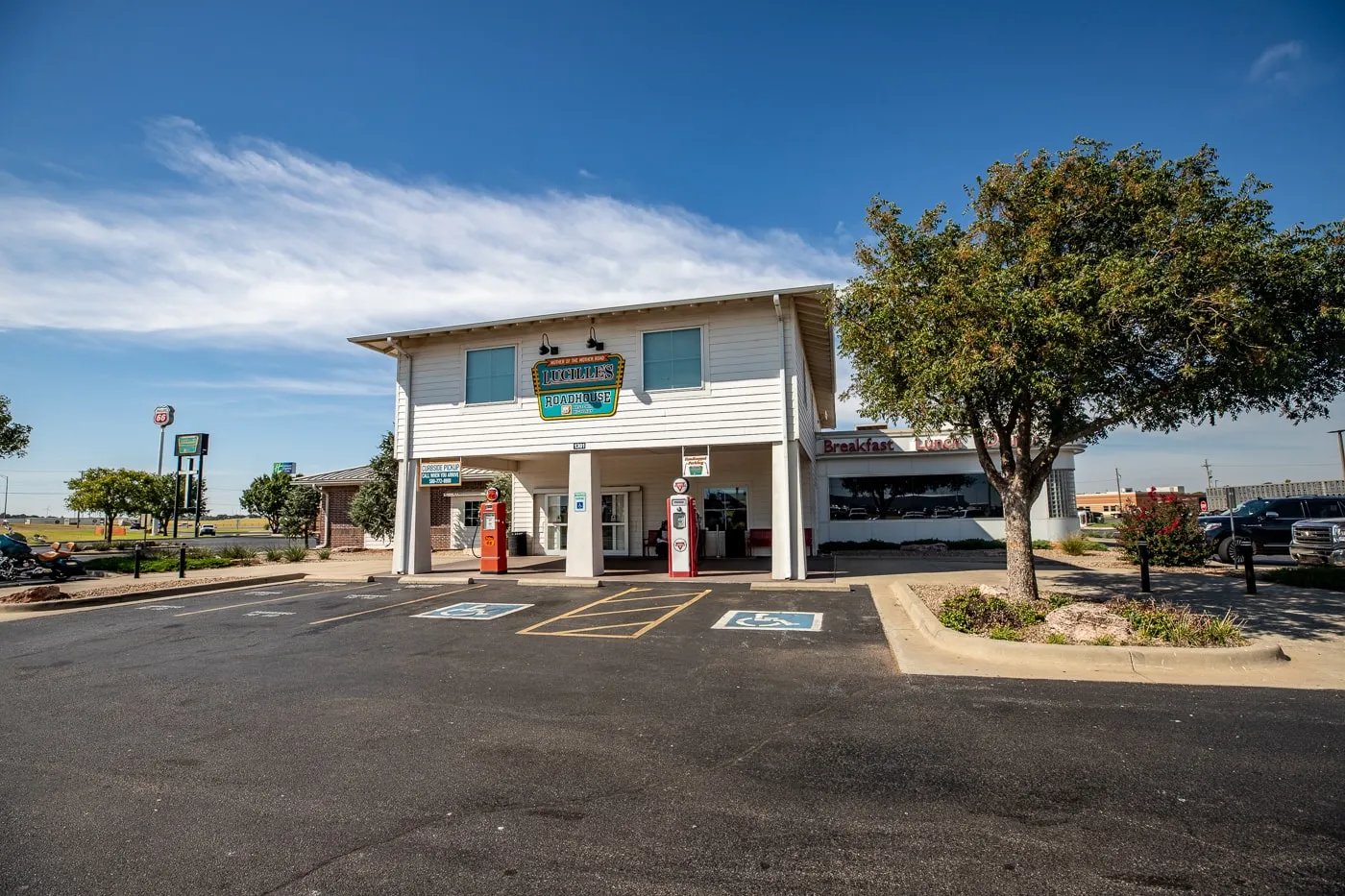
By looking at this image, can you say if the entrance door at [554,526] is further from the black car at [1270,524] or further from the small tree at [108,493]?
the small tree at [108,493]

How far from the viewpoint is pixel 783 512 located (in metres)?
14.5

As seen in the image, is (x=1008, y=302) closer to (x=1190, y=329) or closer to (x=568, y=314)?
(x=1190, y=329)

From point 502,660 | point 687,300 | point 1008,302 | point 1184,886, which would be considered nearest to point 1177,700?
point 1184,886

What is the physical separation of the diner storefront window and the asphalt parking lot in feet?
58.2

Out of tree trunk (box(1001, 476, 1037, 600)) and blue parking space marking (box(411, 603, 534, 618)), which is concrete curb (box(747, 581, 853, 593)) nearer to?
tree trunk (box(1001, 476, 1037, 600))

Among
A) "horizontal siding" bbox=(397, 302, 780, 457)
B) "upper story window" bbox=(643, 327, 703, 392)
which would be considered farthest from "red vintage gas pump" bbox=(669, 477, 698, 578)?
"upper story window" bbox=(643, 327, 703, 392)

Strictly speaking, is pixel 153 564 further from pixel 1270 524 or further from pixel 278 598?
pixel 1270 524

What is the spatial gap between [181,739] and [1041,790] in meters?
6.07

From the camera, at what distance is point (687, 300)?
48.3 ft

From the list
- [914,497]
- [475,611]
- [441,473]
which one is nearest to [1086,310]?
[475,611]

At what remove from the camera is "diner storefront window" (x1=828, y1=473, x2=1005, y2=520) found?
24.1 metres

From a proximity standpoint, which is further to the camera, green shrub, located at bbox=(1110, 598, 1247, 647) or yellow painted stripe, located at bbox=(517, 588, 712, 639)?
yellow painted stripe, located at bbox=(517, 588, 712, 639)

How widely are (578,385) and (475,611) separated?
6.18 metres

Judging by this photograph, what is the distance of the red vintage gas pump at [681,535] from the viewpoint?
15375mm
